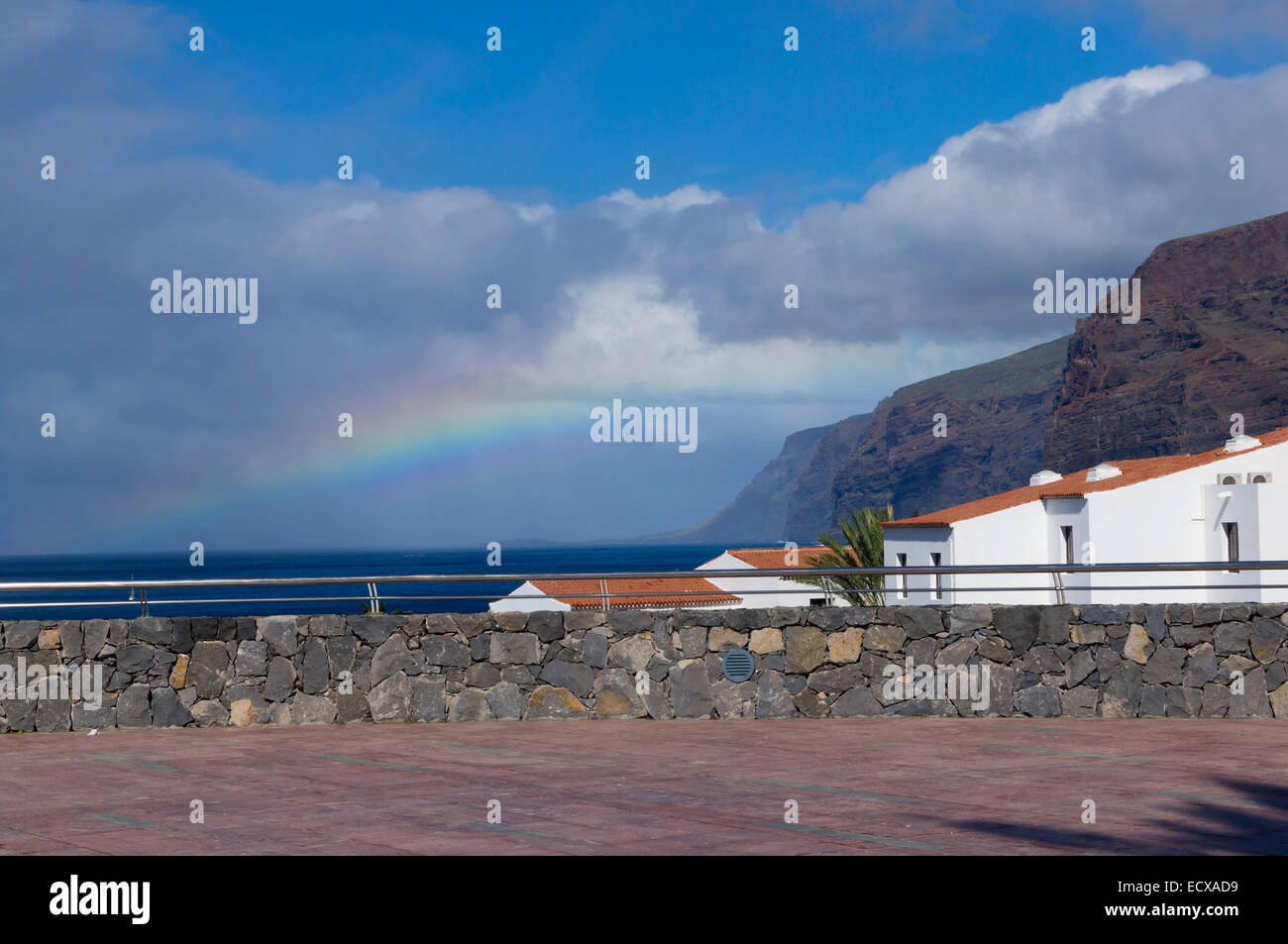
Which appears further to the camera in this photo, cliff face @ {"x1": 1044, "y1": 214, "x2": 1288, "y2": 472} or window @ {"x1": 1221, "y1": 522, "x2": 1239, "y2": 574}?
cliff face @ {"x1": 1044, "y1": 214, "x2": 1288, "y2": 472}

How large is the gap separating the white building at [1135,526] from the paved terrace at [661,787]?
30.7m

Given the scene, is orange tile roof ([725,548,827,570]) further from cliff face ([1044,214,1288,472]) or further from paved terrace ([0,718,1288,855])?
cliff face ([1044,214,1288,472])

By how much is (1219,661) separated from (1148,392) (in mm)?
147671

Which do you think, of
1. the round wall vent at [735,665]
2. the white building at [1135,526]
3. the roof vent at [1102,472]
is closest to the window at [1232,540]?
the white building at [1135,526]

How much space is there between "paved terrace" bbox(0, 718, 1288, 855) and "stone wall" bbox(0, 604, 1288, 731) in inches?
11.7

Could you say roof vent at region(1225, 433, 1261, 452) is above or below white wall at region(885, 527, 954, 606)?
above

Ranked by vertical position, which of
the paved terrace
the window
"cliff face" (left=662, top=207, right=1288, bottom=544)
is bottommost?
the paved terrace

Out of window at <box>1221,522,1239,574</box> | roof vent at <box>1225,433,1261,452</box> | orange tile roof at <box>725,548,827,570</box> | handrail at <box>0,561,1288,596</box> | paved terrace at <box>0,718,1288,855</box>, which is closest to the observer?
paved terrace at <box>0,718,1288,855</box>

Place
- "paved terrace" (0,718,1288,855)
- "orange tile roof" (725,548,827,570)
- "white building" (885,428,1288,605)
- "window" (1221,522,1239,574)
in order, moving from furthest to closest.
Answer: "orange tile roof" (725,548,827,570) → "window" (1221,522,1239,574) → "white building" (885,428,1288,605) → "paved terrace" (0,718,1288,855)

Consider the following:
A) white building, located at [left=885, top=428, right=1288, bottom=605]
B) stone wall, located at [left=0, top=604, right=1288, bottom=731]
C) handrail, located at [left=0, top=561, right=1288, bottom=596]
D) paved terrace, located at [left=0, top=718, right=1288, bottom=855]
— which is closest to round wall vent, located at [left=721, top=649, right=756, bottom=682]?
stone wall, located at [left=0, top=604, right=1288, bottom=731]

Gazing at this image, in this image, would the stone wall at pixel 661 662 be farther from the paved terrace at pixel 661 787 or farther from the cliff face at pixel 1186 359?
the cliff face at pixel 1186 359

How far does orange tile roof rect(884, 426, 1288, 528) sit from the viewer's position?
1777 inches

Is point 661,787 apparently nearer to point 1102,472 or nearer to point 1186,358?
point 1102,472
